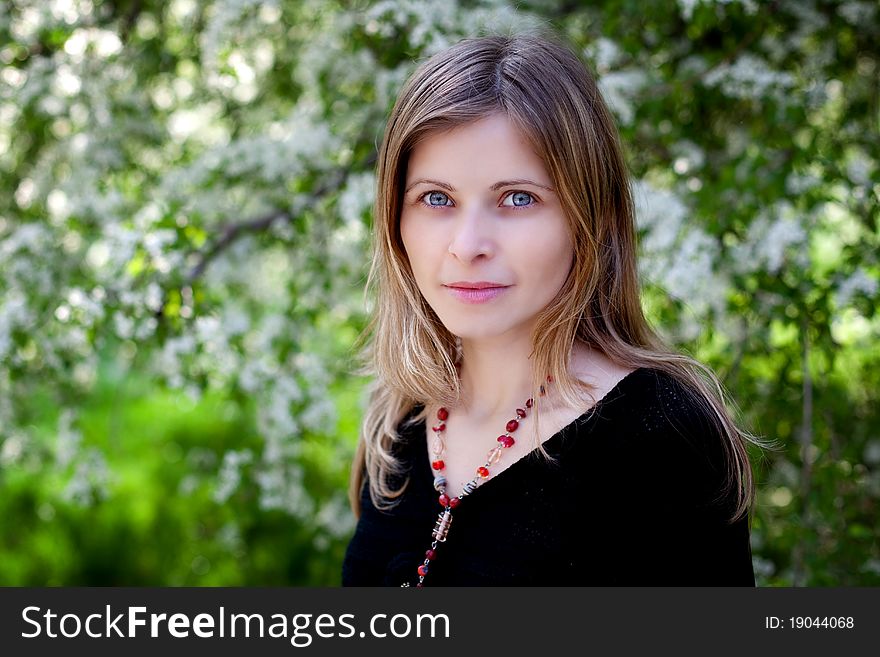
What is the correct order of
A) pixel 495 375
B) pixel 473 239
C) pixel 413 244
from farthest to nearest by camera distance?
pixel 495 375, pixel 413 244, pixel 473 239

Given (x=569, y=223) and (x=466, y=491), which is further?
(x=466, y=491)

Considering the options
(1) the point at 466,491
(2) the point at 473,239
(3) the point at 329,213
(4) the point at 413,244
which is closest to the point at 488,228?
(2) the point at 473,239

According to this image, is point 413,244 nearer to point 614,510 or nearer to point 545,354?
point 545,354

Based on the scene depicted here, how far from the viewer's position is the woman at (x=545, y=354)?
1.25m

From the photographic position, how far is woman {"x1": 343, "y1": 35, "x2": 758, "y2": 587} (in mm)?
1246

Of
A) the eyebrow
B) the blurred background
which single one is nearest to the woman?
the eyebrow

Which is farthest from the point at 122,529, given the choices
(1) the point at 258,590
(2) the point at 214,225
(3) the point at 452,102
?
(3) the point at 452,102

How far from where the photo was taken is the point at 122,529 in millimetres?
3699

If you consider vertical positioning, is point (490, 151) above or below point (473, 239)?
above

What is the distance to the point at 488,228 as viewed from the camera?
49.2 inches

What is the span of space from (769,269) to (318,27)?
1640 millimetres

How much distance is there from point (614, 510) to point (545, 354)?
10.6 inches

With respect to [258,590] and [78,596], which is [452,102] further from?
[78,596]

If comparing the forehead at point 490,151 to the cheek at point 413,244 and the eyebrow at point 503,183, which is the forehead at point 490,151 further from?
the cheek at point 413,244
